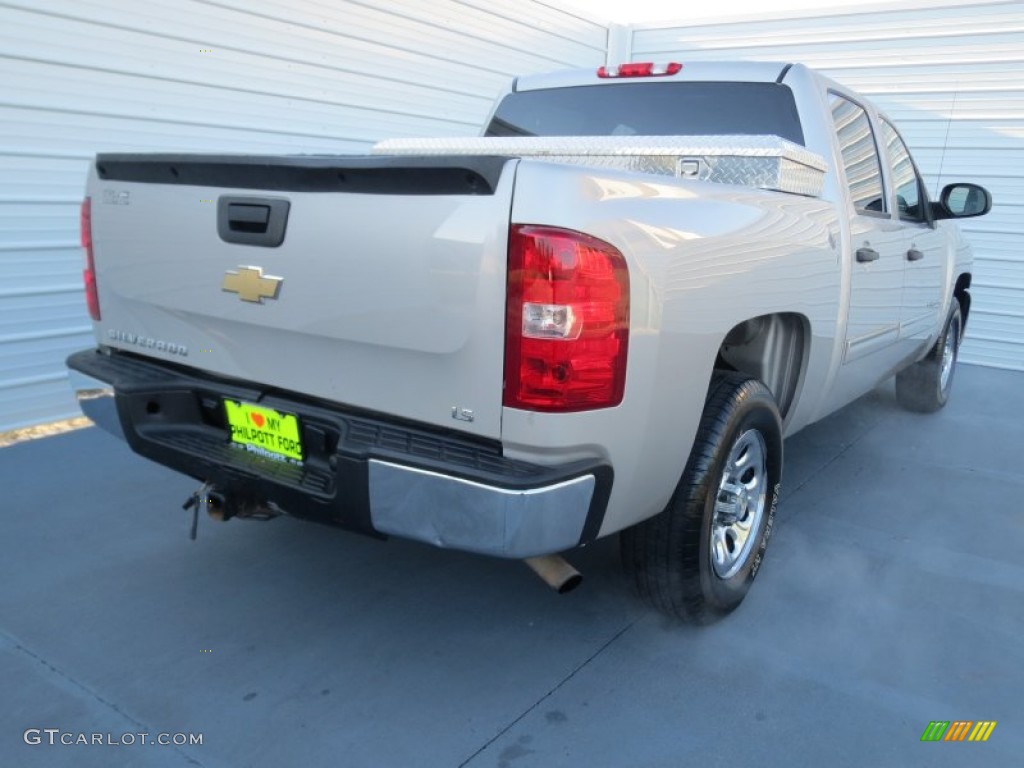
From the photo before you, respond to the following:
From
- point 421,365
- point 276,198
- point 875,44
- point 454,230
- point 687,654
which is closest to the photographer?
point 454,230

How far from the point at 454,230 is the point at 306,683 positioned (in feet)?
4.70

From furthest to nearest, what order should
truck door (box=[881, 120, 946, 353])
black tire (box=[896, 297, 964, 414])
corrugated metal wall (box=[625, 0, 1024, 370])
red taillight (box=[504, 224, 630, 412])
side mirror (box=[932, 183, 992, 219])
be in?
1. corrugated metal wall (box=[625, 0, 1024, 370])
2. black tire (box=[896, 297, 964, 414])
3. side mirror (box=[932, 183, 992, 219])
4. truck door (box=[881, 120, 946, 353])
5. red taillight (box=[504, 224, 630, 412])

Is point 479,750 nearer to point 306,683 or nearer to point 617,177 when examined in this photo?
point 306,683

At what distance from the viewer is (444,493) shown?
1950 millimetres

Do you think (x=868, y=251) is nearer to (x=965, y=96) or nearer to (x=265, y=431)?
(x=265, y=431)

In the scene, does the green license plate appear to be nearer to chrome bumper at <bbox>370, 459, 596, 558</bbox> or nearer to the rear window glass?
chrome bumper at <bbox>370, 459, 596, 558</bbox>

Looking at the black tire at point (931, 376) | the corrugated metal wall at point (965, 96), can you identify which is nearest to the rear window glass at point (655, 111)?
the black tire at point (931, 376)

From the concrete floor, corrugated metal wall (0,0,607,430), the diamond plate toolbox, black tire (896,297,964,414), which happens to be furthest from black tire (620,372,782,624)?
corrugated metal wall (0,0,607,430)

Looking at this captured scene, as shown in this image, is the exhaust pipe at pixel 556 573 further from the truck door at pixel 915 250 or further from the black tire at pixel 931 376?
the black tire at pixel 931 376

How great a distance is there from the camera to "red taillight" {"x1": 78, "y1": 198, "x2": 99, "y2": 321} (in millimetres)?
2777

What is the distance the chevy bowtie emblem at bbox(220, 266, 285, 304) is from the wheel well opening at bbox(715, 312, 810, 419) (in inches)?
59.3

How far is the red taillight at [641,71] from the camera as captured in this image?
3715mm

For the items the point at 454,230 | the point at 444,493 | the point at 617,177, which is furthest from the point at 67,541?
the point at 617,177

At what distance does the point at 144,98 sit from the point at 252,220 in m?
3.27
